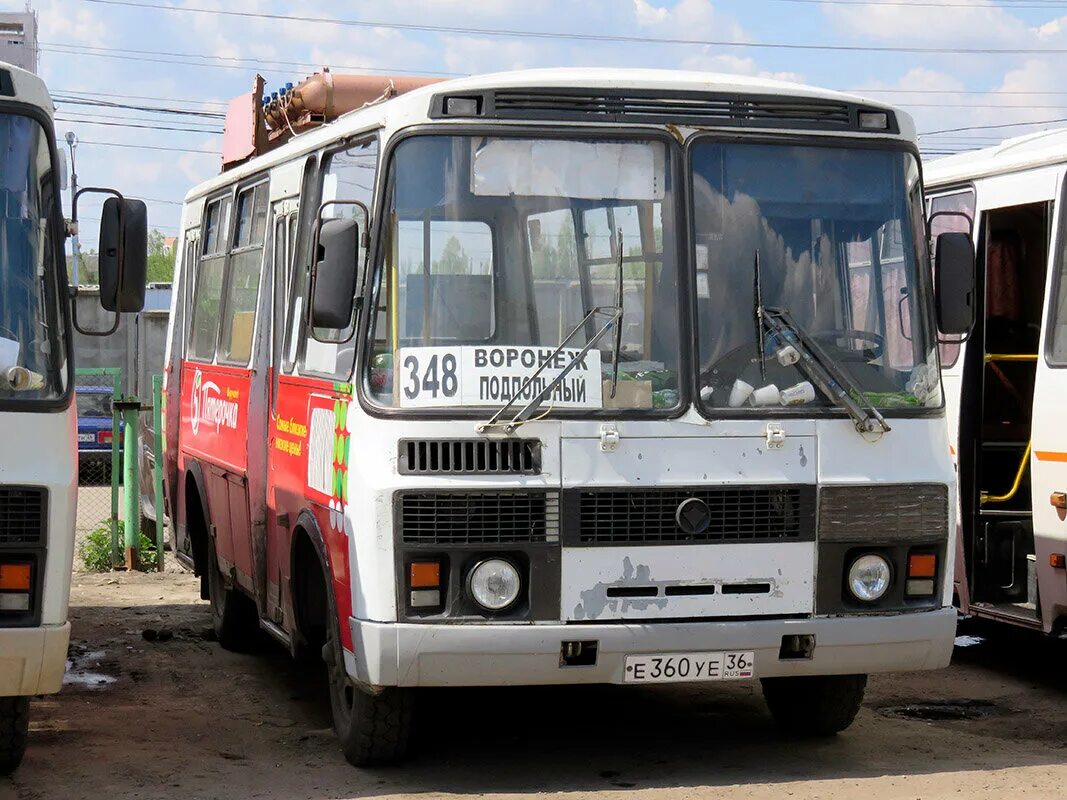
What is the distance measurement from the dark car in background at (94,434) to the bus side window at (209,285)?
15436mm

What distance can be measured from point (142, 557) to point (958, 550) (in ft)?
26.1

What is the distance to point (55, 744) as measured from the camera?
28.1ft

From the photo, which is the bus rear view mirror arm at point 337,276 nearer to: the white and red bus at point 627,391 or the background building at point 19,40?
the white and red bus at point 627,391

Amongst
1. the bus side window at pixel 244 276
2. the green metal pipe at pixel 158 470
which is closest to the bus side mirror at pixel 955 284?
the bus side window at pixel 244 276

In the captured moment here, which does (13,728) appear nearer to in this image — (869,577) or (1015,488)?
(869,577)

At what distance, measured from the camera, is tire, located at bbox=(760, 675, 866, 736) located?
8414 millimetres

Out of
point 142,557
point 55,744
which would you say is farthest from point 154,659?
point 142,557

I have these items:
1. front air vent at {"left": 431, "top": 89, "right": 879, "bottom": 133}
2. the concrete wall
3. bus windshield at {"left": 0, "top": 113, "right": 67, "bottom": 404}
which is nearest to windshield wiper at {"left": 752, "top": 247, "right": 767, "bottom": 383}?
front air vent at {"left": 431, "top": 89, "right": 879, "bottom": 133}

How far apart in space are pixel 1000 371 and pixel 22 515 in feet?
19.6

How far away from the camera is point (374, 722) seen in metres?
7.81

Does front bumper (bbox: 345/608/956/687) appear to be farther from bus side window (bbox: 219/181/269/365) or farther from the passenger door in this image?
bus side window (bbox: 219/181/269/365)

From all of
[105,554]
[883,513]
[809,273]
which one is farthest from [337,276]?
[105,554]

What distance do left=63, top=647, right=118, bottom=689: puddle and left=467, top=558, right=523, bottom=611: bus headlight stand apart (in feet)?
12.3

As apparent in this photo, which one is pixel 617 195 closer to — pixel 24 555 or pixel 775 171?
pixel 775 171
